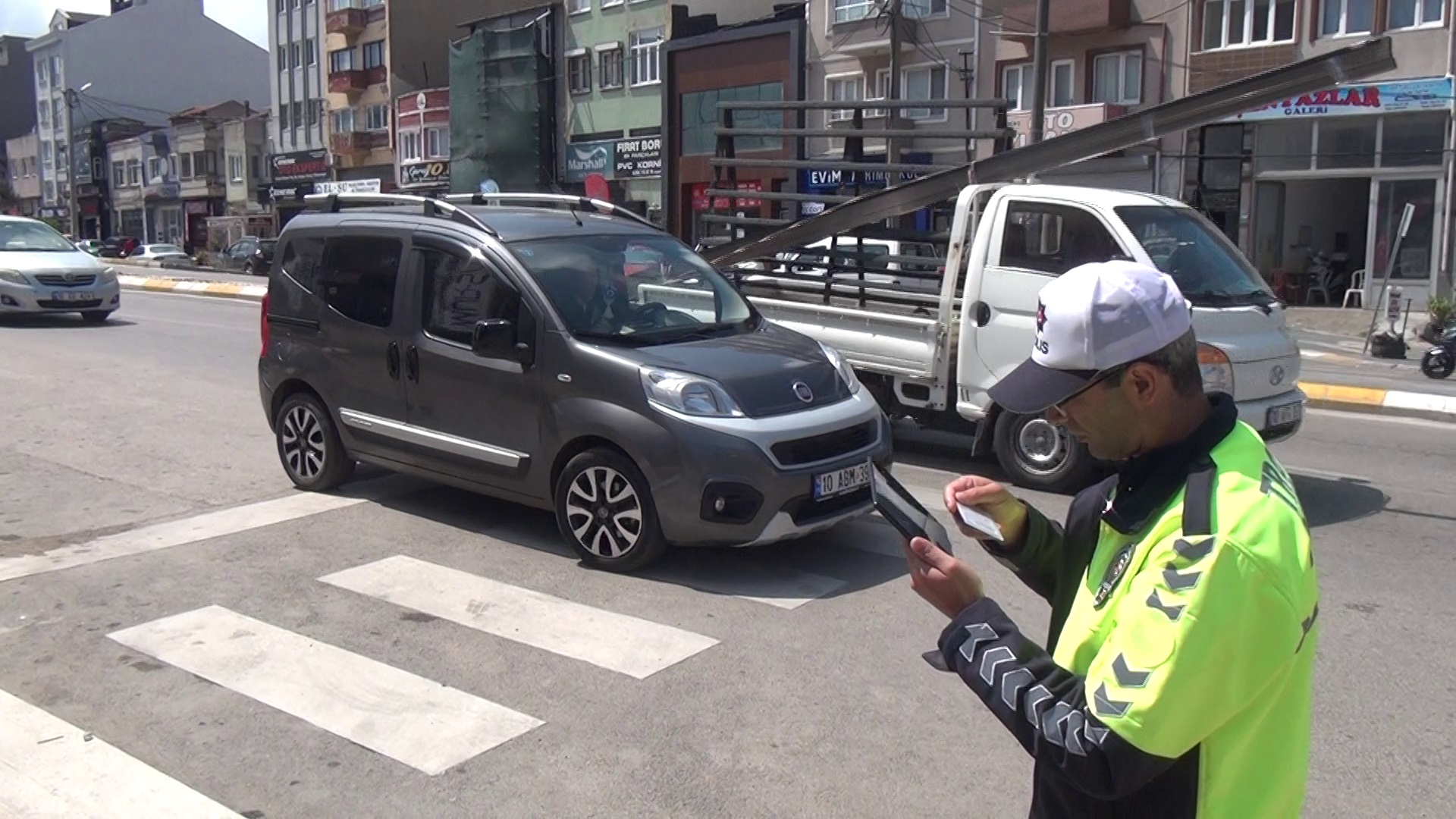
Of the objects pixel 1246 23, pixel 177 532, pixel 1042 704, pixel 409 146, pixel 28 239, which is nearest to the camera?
pixel 1042 704

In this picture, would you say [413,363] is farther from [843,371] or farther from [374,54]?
[374,54]

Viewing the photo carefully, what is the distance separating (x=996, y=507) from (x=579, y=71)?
159 ft

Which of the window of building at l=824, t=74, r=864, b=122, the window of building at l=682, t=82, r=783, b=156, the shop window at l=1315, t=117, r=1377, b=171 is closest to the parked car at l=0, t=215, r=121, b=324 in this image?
the window of building at l=682, t=82, r=783, b=156

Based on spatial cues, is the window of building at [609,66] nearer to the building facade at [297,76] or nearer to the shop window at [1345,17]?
the building facade at [297,76]

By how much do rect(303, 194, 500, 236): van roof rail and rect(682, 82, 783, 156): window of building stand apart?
29837 millimetres

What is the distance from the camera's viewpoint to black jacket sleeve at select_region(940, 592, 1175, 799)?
1.82 m

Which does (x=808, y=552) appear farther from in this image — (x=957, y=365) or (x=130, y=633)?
(x=130, y=633)

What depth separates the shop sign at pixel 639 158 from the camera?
44.8m

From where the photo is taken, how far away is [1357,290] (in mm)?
27781

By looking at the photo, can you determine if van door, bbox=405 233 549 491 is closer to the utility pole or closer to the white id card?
the white id card

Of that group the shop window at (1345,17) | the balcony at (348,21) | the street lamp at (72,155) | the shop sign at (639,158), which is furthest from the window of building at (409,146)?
the shop window at (1345,17)

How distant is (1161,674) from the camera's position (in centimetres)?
176

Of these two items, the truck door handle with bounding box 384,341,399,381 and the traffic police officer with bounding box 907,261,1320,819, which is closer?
the traffic police officer with bounding box 907,261,1320,819

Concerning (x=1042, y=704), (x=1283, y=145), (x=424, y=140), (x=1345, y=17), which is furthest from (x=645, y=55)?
(x=1042, y=704)
